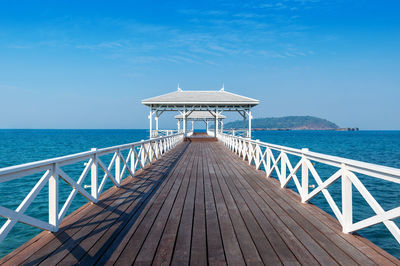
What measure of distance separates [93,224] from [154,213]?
90 cm

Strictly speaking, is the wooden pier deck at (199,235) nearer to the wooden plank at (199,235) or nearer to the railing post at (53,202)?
the wooden plank at (199,235)

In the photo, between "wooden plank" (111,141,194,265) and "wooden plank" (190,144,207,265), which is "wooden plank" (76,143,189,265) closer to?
"wooden plank" (111,141,194,265)

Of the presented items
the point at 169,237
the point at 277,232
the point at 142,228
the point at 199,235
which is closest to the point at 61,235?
the point at 142,228

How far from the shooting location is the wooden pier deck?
103 inches

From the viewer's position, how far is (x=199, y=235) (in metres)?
3.17

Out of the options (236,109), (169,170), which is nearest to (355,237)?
(169,170)

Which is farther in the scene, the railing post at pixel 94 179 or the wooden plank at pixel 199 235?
the railing post at pixel 94 179

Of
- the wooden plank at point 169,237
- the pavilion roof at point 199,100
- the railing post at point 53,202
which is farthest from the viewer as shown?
the pavilion roof at point 199,100

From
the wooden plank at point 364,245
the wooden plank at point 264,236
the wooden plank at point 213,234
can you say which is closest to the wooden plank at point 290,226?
the wooden plank at point 264,236

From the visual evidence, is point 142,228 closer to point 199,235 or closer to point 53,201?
point 199,235

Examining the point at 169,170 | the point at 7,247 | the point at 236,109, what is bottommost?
the point at 7,247

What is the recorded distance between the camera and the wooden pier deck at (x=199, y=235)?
2617 mm

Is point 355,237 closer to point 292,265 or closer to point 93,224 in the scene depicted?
point 292,265

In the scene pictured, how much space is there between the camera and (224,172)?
7.84 metres
